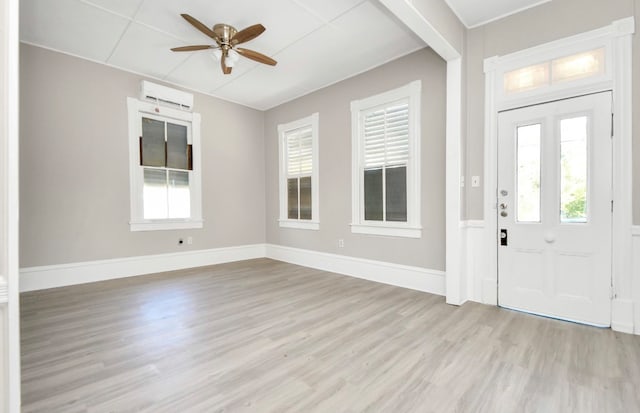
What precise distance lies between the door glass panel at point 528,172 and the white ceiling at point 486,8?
1.15 meters

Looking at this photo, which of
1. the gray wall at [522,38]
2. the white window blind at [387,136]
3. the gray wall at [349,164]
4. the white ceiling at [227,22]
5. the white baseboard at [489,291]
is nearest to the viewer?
the gray wall at [522,38]

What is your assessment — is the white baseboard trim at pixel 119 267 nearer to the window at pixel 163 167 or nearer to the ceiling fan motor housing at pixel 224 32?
the window at pixel 163 167

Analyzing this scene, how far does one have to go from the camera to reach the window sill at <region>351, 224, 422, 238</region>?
3719 millimetres

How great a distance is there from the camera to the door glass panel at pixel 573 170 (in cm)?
260

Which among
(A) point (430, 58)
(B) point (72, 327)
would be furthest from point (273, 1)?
(B) point (72, 327)

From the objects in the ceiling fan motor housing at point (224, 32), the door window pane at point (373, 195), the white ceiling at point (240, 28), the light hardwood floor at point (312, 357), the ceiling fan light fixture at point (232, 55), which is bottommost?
the light hardwood floor at point (312, 357)

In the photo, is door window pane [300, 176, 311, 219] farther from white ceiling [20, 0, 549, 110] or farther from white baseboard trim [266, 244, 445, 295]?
white ceiling [20, 0, 549, 110]

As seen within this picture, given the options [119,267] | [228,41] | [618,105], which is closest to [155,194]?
[119,267]

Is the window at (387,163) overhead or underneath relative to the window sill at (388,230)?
overhead

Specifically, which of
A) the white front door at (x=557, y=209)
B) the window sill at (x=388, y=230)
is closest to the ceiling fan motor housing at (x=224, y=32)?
the window sill at (x=388, y=230)

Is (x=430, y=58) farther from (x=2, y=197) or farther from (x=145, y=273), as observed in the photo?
(x=145, y=273)

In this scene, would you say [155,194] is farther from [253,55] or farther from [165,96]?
[253,55]

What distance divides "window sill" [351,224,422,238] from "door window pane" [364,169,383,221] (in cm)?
13

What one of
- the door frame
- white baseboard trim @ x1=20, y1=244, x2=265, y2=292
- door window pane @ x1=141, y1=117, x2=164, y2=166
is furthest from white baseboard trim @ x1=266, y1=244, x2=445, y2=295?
door window pane @ x1=141, y1=117, x2=164, y2=166
